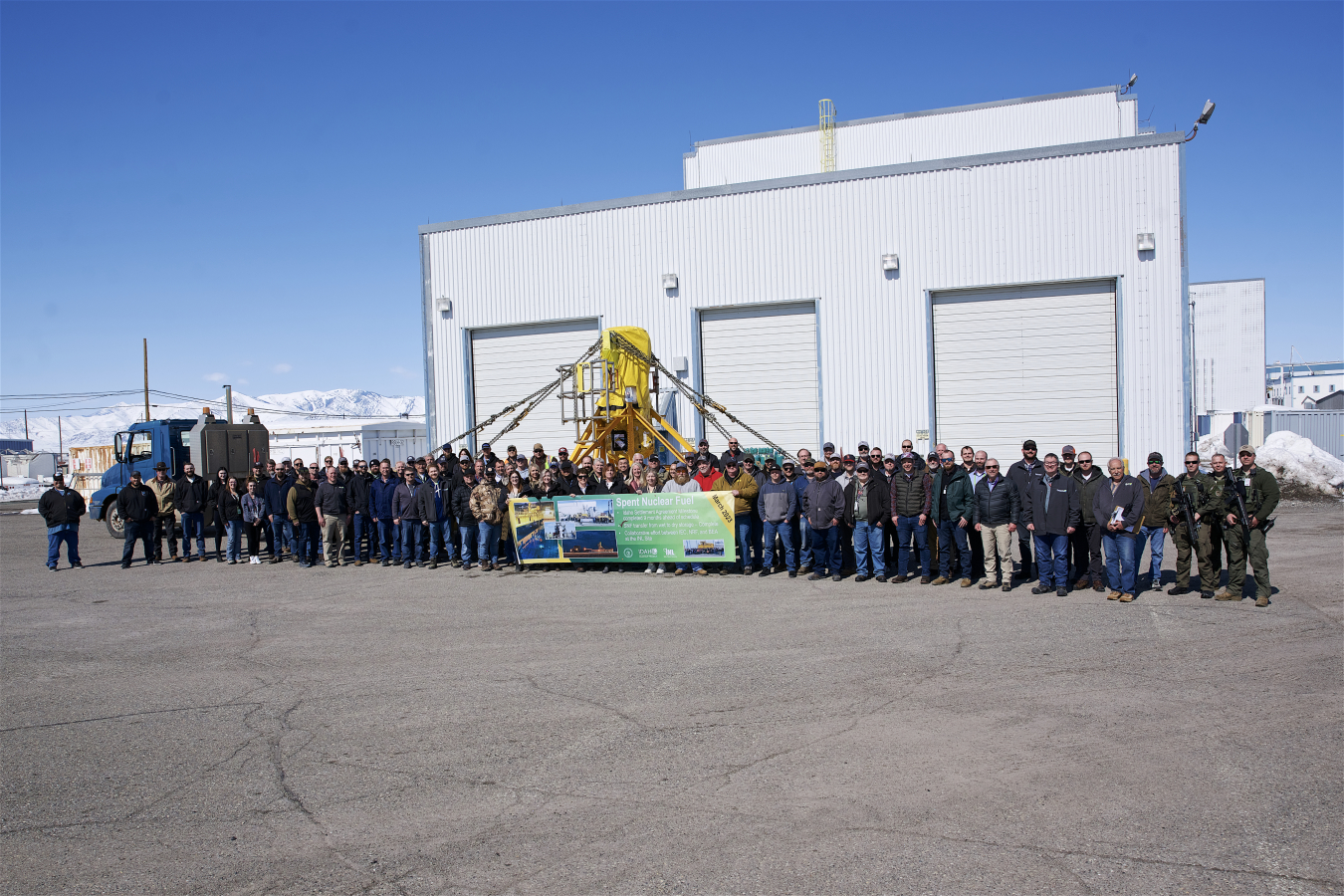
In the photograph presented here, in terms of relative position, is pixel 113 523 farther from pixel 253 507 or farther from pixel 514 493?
pixel 514 493

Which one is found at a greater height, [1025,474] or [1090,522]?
[1025,474]

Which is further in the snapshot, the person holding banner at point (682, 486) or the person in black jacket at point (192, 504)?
the person in black jacket at point (192, 504)

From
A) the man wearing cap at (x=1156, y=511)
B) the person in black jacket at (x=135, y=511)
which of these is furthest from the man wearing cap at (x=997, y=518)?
the person in black jacket at (x=135, y=511)

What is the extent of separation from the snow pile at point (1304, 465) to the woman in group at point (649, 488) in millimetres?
19444

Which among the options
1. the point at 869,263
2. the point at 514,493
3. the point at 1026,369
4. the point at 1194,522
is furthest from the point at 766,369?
the point at 1194,522

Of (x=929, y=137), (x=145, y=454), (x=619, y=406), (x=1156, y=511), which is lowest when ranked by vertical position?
(x=1156, y=511)

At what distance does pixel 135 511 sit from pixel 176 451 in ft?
24.8

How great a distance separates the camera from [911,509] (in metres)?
12.7

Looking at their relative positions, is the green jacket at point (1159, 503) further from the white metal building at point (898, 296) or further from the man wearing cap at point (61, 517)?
the man wearing cap at point (61, 517)

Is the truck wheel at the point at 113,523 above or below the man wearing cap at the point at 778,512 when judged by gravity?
below

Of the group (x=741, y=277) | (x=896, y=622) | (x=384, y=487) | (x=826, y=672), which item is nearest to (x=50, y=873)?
(x=826, y=672)

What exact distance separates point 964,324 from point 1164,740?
50.2 feet

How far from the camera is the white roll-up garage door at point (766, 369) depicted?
2150cm

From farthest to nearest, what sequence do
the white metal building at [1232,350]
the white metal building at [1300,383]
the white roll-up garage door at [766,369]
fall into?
1. the white metal building at [1300,383]
2. the white metal building at [1232,350]
3. the white roll-up garage door at [766,369]
